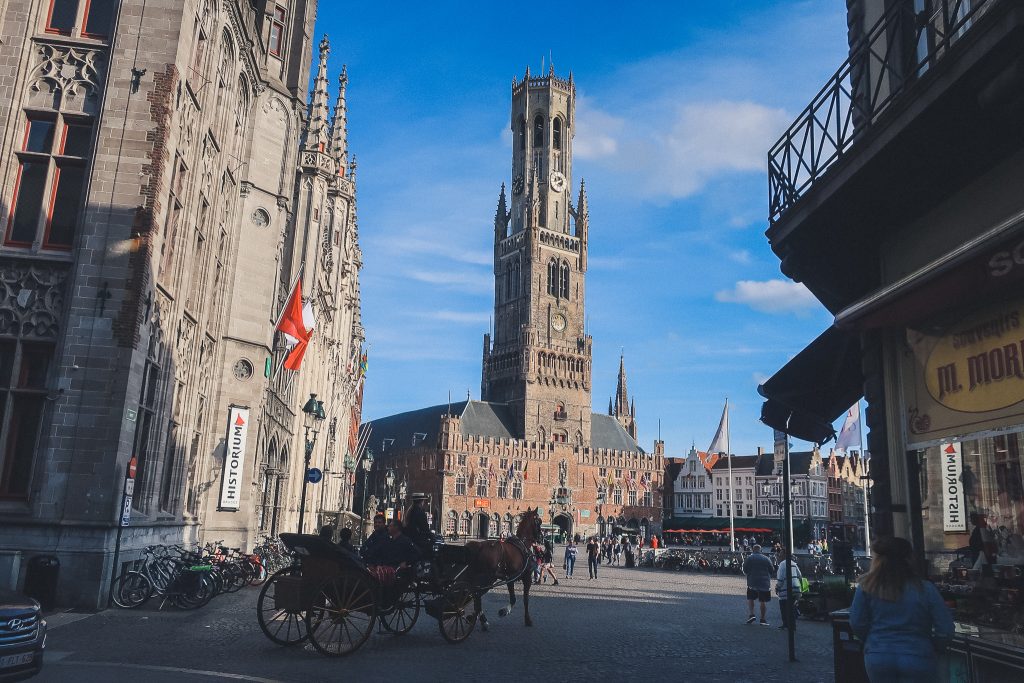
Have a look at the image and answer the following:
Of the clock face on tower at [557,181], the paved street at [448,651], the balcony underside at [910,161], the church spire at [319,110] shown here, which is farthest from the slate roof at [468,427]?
the balcony underside at [910,161]

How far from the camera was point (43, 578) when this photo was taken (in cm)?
1361

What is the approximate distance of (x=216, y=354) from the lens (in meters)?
24.2

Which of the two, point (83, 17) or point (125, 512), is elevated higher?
point (83, 17)

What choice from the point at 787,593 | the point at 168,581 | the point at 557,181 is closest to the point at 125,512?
the point at 168,581

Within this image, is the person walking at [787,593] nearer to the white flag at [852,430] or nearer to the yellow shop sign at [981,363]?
the yellow shop sign at [981,363]

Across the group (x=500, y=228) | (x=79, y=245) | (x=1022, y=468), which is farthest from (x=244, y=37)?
(x=500, y=228)

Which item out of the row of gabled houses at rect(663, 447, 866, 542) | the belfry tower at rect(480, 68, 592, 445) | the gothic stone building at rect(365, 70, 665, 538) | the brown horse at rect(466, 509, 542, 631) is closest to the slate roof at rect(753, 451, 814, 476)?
the row of gabled houses at rect(663, 447, 866, 542)

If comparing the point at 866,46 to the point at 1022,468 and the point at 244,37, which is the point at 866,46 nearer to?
the point at 1022,468

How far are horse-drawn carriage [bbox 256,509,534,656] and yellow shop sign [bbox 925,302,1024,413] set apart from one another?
759cm

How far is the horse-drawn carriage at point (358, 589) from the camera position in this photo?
10648 millimetres

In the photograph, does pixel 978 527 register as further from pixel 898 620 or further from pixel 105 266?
pixel 105 266

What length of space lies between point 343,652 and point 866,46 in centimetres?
999

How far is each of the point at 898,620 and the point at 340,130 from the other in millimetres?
46411

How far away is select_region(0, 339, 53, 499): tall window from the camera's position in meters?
14.6
